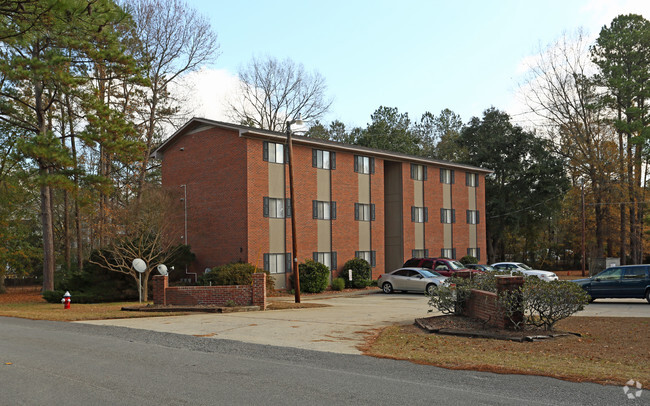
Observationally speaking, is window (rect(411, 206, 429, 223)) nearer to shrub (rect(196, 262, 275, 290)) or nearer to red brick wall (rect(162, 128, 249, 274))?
red brick wall (rect(162, 128, 249, 274))

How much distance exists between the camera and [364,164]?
4128 centimetres

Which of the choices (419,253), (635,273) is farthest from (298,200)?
(635,273)

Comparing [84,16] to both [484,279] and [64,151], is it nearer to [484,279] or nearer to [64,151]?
[484,279]

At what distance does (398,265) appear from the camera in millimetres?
43375

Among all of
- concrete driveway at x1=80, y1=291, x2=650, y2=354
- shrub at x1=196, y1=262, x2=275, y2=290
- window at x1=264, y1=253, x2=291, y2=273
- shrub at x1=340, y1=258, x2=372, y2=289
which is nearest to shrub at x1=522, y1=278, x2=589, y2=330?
concrete driveway at x1=80, y1=291, x2=650, y2=354

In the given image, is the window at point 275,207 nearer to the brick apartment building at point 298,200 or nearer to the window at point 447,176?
the brick apartment building at point 298,200

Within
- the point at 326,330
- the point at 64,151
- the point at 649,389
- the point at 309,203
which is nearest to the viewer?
the point at 649,389

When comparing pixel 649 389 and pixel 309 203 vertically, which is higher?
pixel 309 203

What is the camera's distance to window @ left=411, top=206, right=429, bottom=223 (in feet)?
145

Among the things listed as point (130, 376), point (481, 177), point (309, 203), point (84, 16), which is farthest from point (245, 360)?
point (481, 177)

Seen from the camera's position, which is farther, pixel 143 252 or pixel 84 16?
pixel 143 252

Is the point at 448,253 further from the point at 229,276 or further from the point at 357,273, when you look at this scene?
the point at 229,276

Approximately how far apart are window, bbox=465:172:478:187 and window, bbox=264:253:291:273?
21.9m

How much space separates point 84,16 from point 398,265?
3332cm
